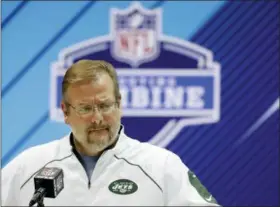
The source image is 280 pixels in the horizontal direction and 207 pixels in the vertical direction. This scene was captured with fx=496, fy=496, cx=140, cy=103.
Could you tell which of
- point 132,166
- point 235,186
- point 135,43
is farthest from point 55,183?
point 235,186

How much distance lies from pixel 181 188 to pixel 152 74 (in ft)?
4.30

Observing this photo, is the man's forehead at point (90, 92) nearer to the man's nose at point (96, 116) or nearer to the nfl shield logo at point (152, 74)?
the man's nose at point (96, 116)

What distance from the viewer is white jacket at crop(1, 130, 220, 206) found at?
4.49ft

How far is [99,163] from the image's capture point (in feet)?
4.64

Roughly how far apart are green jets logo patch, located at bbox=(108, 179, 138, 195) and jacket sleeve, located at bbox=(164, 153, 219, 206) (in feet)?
0.30

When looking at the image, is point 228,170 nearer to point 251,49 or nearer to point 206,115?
point 206,115

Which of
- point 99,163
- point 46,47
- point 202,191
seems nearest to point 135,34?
point 46,47

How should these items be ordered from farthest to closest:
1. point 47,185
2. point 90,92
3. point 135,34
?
Answer: point 135,34 → point 90,92 → point 47,185

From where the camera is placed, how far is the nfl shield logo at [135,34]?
2.57 metres

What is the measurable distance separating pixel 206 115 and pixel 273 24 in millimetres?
602

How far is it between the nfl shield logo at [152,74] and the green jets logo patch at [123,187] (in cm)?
120

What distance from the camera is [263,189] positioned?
2688 millimetres

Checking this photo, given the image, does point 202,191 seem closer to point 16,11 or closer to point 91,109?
point 91,109

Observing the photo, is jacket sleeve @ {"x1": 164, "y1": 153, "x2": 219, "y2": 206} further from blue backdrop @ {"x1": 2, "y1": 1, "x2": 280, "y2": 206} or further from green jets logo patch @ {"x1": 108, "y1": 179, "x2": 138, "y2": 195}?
blue backdrop @ {"x1": 2, "y1": 1, "x2": 280, "y2": 206}
